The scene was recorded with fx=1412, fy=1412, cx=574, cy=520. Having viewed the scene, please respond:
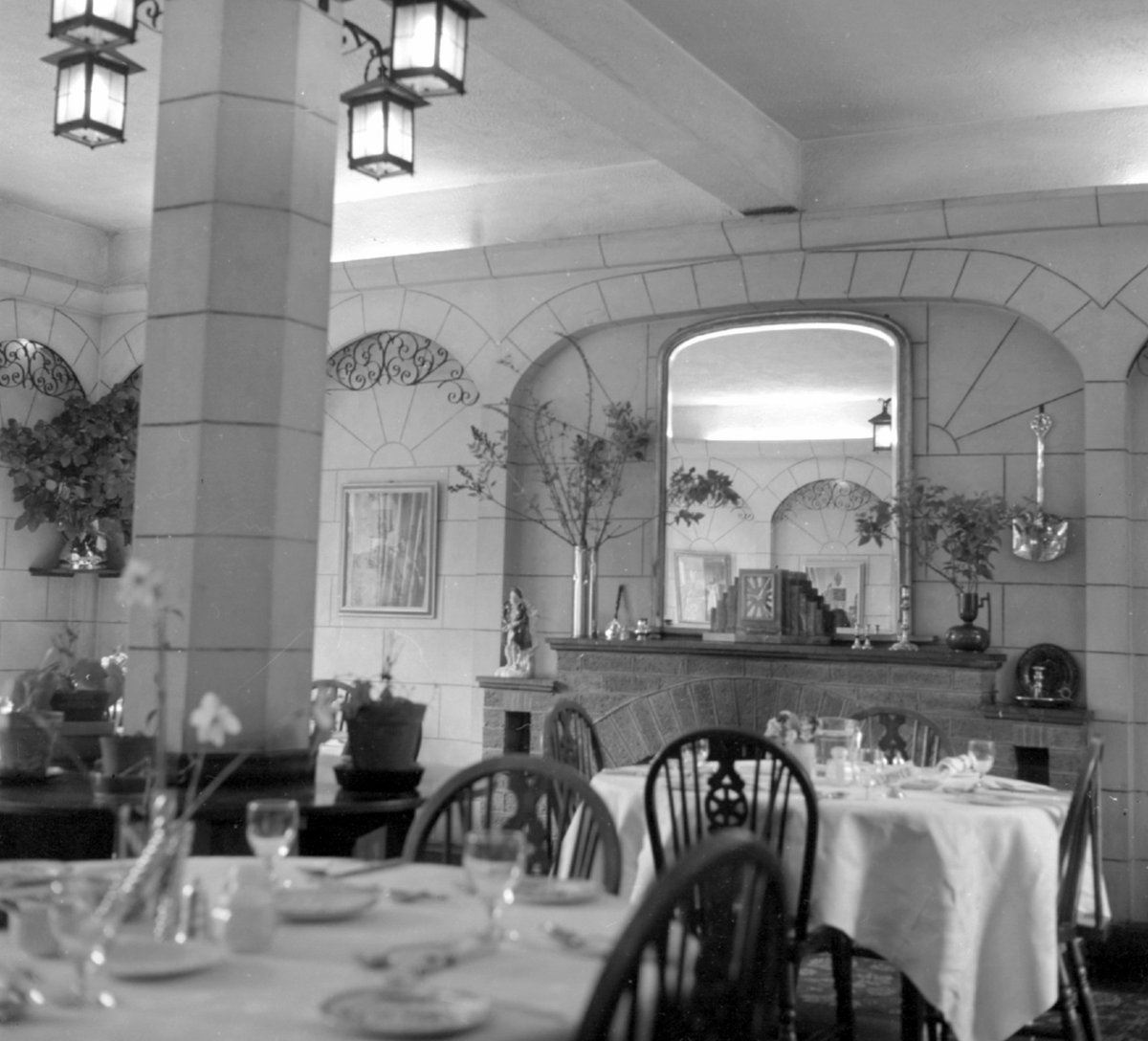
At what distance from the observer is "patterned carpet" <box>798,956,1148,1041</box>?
4.40 meters

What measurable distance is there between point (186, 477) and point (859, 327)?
3.90 metres

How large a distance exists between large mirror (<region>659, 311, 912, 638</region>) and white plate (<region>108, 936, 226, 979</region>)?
496cm

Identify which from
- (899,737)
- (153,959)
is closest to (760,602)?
(899,737)

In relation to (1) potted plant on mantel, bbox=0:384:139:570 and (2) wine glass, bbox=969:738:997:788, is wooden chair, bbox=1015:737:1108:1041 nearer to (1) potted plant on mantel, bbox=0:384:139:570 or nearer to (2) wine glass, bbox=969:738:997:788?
(2) wine glass, bbox=969:738:997:788

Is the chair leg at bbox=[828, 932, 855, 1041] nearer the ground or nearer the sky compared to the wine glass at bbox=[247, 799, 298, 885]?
nearer the ground

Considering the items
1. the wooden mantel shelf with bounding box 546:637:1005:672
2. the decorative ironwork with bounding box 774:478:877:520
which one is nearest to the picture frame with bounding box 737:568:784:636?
the wooden mantel shelf with bounding box 546:637:1005:672

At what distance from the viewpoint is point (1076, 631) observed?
6023 mm

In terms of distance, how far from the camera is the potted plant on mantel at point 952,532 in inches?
235

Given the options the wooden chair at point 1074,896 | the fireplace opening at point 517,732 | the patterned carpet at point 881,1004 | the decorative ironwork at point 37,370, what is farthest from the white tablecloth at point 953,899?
the decorative ironwork at point 37,370

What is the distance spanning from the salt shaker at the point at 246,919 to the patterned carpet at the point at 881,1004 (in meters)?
2.89

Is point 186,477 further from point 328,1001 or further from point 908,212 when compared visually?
Result: point 908,212

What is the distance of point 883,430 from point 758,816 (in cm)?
314

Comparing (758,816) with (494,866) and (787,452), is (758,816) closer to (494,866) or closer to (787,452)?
(494,866)

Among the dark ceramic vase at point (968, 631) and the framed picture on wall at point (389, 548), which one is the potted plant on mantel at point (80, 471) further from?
the dark ceramic vase at point (968, 631)
